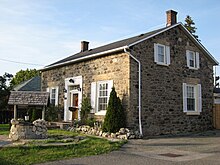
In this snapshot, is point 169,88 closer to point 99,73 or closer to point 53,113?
point 99,73

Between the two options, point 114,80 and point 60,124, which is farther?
point 60,124

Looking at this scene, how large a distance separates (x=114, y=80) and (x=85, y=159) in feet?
24.6

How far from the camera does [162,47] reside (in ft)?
54.7

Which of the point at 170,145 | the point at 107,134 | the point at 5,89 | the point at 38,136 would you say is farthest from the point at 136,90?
the point at 5,89

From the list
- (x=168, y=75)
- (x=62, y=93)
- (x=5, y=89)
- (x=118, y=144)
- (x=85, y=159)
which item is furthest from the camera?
(x=5, y=89)

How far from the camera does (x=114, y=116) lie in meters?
14.0

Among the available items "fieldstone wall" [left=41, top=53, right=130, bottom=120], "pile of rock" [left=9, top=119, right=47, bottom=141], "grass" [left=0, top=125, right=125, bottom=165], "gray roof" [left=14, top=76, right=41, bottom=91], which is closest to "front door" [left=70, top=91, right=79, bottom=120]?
"fieldstone wall" [left=41, top=53, right=130, bottom=120]

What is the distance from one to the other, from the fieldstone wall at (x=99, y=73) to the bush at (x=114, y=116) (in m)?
0.55

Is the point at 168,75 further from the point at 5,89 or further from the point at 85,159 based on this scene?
the point at 5,89

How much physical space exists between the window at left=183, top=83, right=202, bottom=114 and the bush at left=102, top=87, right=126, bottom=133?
17.5ft

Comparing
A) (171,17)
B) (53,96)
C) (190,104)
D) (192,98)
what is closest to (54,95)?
(53,96)

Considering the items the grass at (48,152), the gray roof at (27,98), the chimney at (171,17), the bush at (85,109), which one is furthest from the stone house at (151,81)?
the grass at (48,152)

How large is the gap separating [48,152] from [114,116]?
5296mm

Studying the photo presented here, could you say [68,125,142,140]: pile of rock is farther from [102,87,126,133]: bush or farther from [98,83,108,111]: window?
[98,83,108,111]: window
